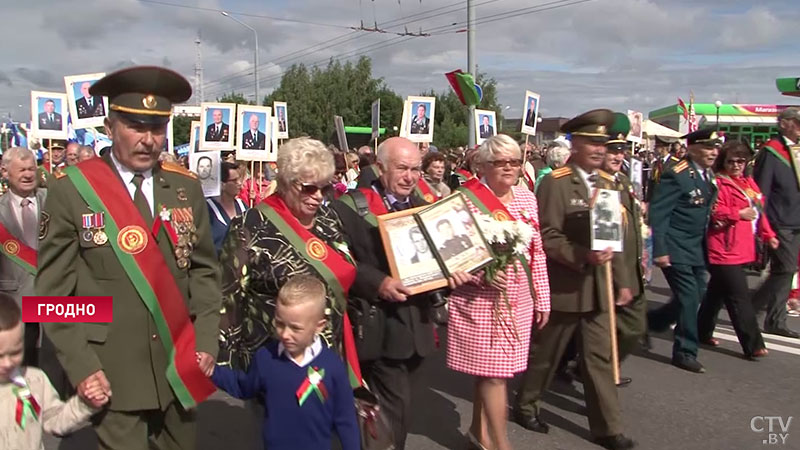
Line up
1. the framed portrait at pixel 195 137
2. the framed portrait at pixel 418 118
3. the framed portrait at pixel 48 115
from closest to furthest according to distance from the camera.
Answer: the framed portrait at pixel 48 115
the framed portrait at pixel 195 137
the framed portrait at pixel 418 118

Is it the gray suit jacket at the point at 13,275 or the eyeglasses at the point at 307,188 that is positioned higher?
the eyeglasses at the point at 307,188

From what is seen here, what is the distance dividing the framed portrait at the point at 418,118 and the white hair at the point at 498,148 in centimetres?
748

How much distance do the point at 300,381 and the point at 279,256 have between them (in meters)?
0.58

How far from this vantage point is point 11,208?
5.12m

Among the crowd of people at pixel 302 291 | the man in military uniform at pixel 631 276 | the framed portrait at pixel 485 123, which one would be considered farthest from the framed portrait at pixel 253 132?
the man in military uniform at pixel 631 276

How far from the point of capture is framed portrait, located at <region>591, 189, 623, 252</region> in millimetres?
4332

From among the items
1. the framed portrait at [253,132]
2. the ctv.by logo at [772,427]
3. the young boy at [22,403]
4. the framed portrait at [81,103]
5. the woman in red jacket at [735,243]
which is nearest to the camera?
the young boy at [22,403]

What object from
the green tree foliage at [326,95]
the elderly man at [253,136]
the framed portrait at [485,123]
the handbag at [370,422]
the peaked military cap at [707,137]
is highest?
the green tree foliage at [326,95]

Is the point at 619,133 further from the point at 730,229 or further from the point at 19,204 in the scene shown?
the point at 19,204

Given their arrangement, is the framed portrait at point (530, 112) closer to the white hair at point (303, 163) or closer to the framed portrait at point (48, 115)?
the framed portrait at point (48, 115)

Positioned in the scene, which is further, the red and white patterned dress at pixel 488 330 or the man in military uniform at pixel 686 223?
the man in military uniform at pixel 686 223

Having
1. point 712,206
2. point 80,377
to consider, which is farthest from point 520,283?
point 712,206

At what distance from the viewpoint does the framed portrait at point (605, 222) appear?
4.33m

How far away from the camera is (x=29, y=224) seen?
513 cm
